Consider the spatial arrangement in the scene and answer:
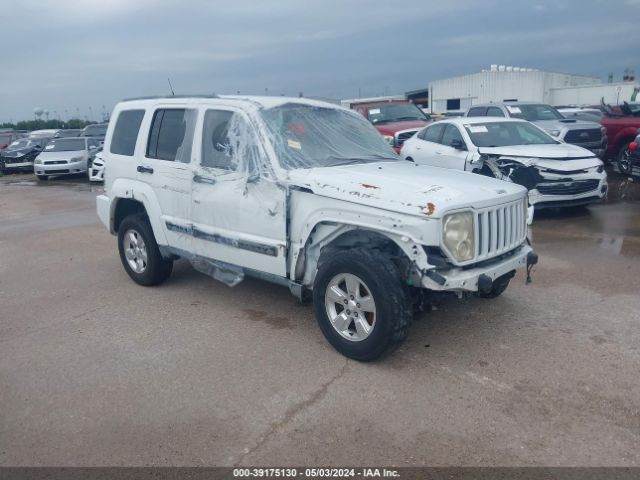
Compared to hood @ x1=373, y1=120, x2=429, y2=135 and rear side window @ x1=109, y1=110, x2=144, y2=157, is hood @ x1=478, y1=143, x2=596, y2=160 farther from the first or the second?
rear side window @ x1=109, y1=110, x2=144, y2=157

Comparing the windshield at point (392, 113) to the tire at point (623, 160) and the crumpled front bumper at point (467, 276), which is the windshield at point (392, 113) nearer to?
the tire at point (623, 160)

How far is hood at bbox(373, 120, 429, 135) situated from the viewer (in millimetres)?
14148

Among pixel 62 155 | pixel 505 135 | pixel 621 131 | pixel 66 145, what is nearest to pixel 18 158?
pixel 66 145

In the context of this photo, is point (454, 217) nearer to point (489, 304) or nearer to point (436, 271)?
point (436, 271)

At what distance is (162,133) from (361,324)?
298 cm

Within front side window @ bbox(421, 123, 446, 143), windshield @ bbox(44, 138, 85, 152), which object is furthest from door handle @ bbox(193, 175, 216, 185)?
windshield @ bbox(44, 138, 85, 152)

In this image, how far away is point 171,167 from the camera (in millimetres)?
5586

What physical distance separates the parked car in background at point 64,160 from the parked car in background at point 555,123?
13324 mm

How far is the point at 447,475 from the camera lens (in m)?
3.08

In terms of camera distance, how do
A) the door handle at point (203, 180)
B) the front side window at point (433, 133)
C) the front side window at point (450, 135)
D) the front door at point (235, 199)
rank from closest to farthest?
1. the front door at point (235, 199)
2. the door handle at point (203, 180)
3. the front side window at point (450, 135)
4. the front side window at point (433, 133)

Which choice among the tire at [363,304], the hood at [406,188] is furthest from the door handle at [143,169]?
the tire at [363,304]

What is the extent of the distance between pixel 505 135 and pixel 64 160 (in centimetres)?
1547

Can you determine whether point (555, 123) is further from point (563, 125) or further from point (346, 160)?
point (346, 160)

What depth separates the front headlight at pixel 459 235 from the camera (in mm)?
3987
